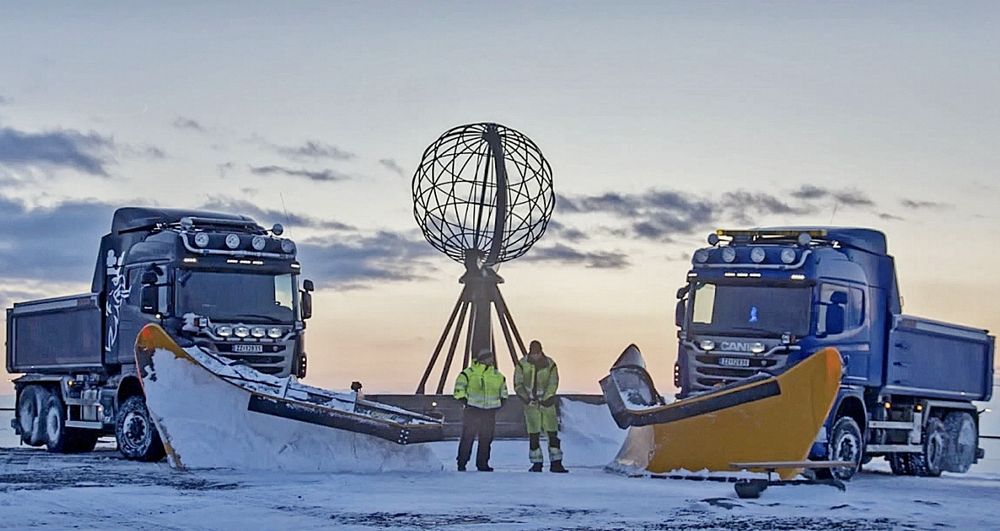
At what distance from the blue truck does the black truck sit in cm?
582

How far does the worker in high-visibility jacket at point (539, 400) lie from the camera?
22500mm

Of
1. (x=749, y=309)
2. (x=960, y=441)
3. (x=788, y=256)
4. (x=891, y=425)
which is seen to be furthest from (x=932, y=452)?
(x=788, y=256)

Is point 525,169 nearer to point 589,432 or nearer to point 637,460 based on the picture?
point 589,432

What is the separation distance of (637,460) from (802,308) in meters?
3.03

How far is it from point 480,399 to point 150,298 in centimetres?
506

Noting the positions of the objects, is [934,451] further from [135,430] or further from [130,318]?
[130,318]

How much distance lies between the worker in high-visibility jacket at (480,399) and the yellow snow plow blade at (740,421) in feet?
5.42

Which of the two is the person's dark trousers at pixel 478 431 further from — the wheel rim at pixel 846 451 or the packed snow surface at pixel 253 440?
the wheel rim at pixel 846 451

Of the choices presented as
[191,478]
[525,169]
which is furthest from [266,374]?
[525,169]

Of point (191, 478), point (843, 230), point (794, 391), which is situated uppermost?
point (843, 230)

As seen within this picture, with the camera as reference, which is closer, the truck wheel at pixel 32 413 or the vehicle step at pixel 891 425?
the vehicle step at pixel 891 425

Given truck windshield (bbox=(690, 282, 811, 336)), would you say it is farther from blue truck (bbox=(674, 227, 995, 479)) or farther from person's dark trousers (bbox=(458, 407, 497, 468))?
person's dark trousers (bbox=(458, 407, 497, 468))

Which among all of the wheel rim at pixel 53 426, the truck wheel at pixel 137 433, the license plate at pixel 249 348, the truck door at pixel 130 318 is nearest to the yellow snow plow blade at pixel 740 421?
the license plate at pixel 249 348

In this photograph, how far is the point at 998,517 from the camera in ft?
54.6
